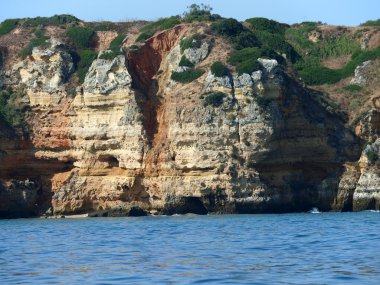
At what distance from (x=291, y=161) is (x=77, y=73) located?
16.0 metres


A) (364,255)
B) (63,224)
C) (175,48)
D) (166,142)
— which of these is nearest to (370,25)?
(175,48)

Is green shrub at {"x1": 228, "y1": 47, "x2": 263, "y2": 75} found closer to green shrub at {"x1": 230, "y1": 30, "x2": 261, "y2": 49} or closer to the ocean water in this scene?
green shrub at {"x1": 230, "y1": 30, "x2": 261, "y2": 49}

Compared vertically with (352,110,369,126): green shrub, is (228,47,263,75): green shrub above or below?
above

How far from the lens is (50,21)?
7238 cm

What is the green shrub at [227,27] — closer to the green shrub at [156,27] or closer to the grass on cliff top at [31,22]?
the green shrub at [156,27]

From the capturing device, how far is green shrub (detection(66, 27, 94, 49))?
6812 cm

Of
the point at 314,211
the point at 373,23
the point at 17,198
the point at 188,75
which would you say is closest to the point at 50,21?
the point at 188,75

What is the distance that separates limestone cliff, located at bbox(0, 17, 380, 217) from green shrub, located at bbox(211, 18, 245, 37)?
2.56 m

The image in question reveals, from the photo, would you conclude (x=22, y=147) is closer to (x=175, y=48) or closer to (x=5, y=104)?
(x=5, y=104)

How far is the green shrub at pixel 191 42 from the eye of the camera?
203 feet

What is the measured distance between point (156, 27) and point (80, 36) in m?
5.31

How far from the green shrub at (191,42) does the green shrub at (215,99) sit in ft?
19.9

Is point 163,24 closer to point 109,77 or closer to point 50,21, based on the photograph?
point 50,21

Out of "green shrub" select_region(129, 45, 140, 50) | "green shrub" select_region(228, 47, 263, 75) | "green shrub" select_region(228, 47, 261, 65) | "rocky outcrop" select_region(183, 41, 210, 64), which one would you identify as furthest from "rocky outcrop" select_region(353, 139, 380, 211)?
"green shrub" select_region(129, 45, 140, 50)
